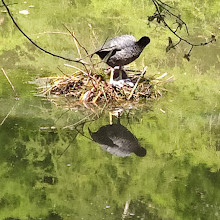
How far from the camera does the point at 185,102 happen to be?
6336 mm

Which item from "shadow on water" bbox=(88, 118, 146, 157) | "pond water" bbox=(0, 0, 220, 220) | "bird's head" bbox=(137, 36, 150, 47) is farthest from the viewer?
"bird's head" bbox=(137, 36, 150, 47)

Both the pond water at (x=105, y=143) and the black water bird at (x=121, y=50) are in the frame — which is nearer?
the pond water at (x=105, y=143)

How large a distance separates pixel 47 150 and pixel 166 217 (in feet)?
4.25

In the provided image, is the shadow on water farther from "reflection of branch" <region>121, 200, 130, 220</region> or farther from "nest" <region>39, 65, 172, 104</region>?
"reflection of branch" <region>121, 200, 130, 220</region>

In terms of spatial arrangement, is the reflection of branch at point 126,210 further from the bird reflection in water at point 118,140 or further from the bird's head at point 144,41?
the bird's head at point 144,41

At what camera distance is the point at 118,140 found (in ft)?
17.4

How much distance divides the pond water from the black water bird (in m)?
0.45

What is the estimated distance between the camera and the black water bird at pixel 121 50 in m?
6.19

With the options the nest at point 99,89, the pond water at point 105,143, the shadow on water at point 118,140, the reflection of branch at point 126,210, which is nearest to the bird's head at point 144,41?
the nest at point 99,89

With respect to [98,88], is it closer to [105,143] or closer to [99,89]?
[99,89]

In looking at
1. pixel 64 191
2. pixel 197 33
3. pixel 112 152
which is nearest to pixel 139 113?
pixel 112 152

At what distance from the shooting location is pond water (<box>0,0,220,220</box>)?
13.8 ft

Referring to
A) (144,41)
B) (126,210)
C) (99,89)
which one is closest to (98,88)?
(99,89)

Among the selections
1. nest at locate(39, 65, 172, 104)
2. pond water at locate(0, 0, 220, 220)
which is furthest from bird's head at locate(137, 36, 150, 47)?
pond water at locate(0, 0, 220, 220)
